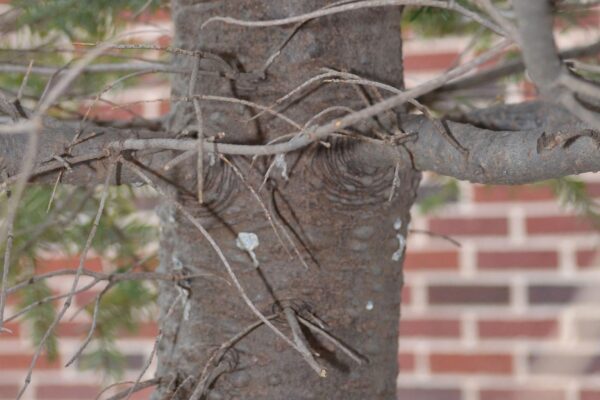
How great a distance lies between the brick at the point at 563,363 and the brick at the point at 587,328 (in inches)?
1.1

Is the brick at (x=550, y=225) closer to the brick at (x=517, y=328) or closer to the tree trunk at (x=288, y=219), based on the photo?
the brick at (x=517, y=328)

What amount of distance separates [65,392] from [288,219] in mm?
1084

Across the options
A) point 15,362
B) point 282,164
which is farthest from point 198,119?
point 15,362

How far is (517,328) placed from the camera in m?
1.42

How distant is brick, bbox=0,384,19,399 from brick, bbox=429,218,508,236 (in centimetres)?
73

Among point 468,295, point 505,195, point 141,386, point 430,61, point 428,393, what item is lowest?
point 141,386

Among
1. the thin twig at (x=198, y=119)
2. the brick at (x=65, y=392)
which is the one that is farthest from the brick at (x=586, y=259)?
the thin twig at (x=198, y=119)

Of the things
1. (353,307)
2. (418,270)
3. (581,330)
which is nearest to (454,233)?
(418,270)

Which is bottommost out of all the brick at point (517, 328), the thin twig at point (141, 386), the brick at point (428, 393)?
the thin twig at point (141, 386)

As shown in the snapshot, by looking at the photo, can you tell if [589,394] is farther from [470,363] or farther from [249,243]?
[249,243]

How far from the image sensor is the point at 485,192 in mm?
1406

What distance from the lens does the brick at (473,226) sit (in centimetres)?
142

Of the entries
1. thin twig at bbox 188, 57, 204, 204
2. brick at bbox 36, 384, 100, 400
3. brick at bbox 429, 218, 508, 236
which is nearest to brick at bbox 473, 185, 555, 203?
brick at bbox 429, 218, 508, 236

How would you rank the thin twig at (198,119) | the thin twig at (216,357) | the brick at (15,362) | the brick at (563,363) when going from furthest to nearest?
the brick at (15,362) → the brick at (563,363) → the thin twig at (216,357) → the thin twig at (198,119)
